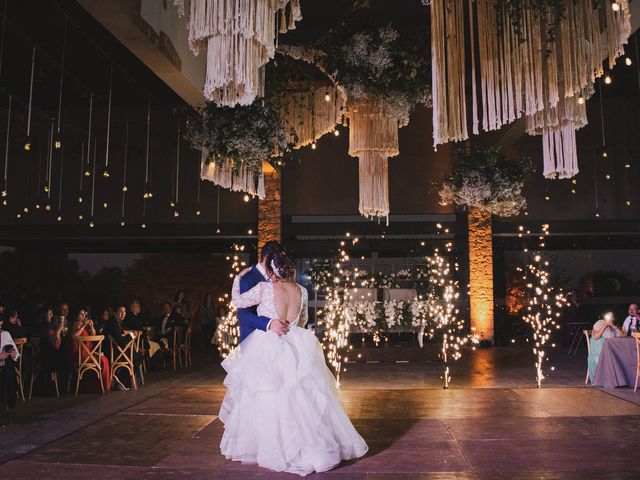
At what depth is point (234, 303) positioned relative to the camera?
14.1 ft

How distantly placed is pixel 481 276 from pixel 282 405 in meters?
9.72

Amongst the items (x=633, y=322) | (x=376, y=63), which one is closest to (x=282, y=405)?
(x=376, y=63)

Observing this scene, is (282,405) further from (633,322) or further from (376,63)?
(633,322)

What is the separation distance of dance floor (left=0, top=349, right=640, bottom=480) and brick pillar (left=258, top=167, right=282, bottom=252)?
5186 millimetres

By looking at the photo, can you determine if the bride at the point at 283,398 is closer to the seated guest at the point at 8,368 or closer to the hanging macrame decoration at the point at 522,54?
the hanging macrame decoration at the point at 522,54

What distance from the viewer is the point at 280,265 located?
14.0ft

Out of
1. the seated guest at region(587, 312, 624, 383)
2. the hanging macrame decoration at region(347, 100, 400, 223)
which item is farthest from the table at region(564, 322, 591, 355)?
the hanging macrame decoration at region(347, 100, 400, 223)

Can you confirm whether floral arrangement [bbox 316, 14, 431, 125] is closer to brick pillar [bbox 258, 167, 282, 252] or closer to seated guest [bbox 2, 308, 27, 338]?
seated guest [bbox 2, 308, 27, 338]

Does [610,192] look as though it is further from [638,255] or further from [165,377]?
[165,377]

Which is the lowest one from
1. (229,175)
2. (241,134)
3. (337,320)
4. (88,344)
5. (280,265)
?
(88,344)

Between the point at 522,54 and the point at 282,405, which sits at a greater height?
the point at 522,54

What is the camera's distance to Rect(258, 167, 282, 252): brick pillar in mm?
12977

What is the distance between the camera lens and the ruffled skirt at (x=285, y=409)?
3.87m

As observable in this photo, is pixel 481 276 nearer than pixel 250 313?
No
